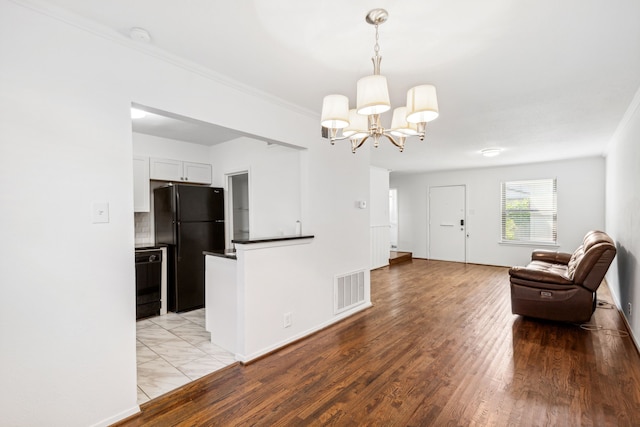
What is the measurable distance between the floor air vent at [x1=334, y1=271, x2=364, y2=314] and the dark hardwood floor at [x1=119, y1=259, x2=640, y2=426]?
0.23 meters

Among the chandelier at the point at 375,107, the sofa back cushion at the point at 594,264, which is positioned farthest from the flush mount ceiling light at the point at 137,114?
the sofa back cushion at the point at 594,264

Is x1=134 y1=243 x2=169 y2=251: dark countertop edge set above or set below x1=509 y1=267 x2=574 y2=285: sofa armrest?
above

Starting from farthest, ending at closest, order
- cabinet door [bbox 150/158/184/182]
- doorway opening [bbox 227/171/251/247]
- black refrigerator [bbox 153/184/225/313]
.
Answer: doorway opening [bbox 227/171/251/247]
cabinet door [bbox 150/158/184/182]
black refrigerator [bbox 153/184/225/313]

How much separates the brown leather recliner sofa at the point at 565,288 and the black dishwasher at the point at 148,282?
173 inches

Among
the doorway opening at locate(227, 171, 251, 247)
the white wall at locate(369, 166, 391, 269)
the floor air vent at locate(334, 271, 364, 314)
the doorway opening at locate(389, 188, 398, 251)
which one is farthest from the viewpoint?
the doorway opening at locate(389, 188, 398, 251)

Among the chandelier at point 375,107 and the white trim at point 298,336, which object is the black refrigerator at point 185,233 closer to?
the white trim at point 298,336

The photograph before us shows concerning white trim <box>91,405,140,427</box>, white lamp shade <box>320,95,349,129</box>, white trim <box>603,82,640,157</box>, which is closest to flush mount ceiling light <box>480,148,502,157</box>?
white trim <box>603,82,640,157</box>

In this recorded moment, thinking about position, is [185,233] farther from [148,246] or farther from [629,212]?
[629,212]

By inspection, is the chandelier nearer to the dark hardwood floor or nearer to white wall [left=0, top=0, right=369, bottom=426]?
white wall [left=0, top=0, right=369, bottom=426]

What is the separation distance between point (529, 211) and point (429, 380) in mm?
6016

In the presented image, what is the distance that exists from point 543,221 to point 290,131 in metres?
6.30

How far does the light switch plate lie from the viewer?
6.09ft

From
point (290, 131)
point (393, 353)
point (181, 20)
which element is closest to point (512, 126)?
point (290, 131)

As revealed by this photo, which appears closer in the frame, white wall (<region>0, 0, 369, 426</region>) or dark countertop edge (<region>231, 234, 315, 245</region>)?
white wall (<region>0, 0, 369, 426</region>)
